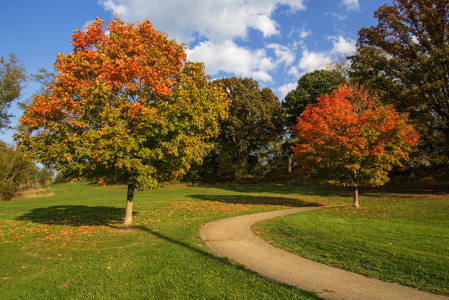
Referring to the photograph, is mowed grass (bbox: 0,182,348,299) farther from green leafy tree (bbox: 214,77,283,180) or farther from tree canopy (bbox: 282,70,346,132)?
green leafy tree (bbox: 214,77,283,180)

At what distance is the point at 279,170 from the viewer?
47719mm

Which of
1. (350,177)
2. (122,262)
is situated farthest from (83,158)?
(350,177)

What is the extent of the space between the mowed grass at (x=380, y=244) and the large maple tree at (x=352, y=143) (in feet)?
13.6

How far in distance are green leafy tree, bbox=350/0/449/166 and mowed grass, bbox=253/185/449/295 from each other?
14.3 meters

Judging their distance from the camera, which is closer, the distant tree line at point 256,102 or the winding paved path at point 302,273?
the winding paved path at point 302,273

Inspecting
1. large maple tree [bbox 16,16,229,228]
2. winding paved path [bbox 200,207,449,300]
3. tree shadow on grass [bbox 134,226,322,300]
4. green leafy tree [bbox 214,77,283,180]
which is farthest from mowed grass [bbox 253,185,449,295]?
green leafy tree [bbox 214,77,283,180]

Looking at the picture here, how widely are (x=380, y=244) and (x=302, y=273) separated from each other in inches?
146

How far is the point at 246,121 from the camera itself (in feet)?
Result: 149

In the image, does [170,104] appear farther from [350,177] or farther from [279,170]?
[279,170]

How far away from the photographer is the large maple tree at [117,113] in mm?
9375

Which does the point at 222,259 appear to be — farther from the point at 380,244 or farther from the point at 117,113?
the point at 117,113

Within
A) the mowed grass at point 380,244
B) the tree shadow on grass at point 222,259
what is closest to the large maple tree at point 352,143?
the mowed grass at point 380,244

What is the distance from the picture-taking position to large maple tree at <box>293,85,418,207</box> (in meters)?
16.2

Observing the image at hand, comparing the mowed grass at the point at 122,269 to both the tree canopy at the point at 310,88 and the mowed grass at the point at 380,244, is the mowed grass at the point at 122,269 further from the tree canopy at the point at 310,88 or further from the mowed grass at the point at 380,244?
the tree canopy at the point at 310,88
